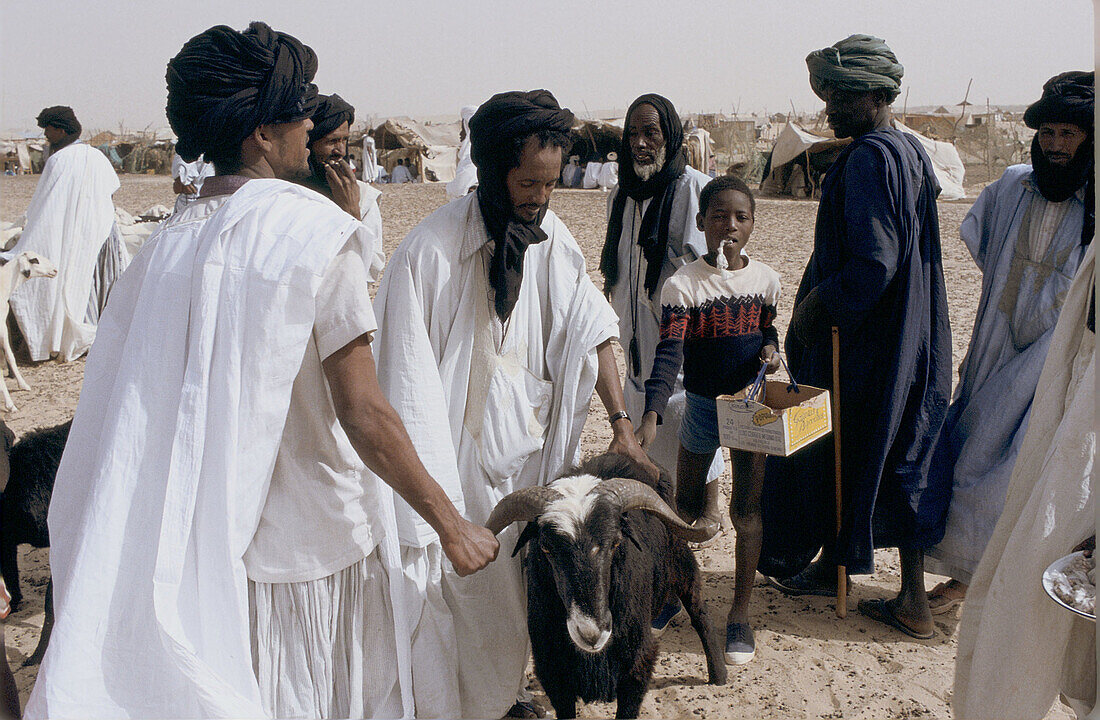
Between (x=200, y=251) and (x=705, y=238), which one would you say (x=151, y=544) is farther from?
(x=705, y=238)

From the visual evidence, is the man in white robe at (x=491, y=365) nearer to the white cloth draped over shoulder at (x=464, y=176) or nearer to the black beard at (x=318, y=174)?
the black beard at (x=318, y=174)

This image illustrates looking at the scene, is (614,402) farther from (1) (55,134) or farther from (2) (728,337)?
(1) (55,134)

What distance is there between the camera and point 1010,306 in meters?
4.08

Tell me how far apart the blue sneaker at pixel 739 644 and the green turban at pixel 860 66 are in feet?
7.79

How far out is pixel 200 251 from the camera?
2.11m

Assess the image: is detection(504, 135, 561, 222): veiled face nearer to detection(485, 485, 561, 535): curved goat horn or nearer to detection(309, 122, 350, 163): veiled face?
detection(485, 485, 561, 535): curved goat horn


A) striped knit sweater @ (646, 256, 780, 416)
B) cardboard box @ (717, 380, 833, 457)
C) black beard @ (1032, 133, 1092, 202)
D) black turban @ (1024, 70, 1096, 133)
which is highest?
black turban @ (1024, 70, 1096, 133)

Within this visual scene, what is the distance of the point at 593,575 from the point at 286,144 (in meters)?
1.64

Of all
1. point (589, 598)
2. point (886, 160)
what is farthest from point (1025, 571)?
point (886, 160)

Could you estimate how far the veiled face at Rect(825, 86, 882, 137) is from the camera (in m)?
3.89

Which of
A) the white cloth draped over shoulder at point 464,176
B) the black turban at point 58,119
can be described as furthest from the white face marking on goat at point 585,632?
the black turban at point 58,119

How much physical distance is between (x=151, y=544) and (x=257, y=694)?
0.47 metres

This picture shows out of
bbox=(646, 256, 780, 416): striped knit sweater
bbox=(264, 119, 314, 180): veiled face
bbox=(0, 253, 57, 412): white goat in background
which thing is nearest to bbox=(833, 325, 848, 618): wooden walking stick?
bbox=(646, 256, 780, 416): striped knit sweater

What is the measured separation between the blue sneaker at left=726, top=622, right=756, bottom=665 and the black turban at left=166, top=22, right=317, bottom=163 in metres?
2.89
